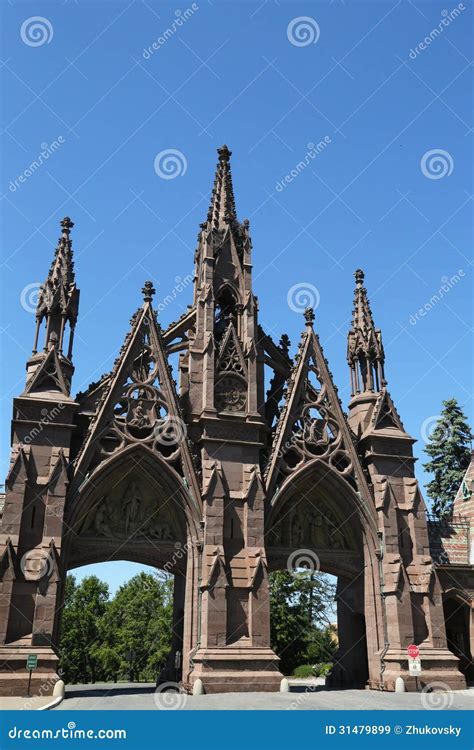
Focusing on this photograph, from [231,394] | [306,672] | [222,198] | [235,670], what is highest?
[222,198]

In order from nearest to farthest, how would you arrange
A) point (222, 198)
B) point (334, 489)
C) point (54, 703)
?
point (54, 703)
point (334, 489)
point (222, 198)

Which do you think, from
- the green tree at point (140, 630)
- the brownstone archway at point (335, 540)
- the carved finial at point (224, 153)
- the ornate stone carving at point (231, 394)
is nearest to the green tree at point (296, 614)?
the green tree at point (140, 630)

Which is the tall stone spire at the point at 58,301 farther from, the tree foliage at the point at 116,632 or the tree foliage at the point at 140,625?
the tree foliage at the point at 116,632

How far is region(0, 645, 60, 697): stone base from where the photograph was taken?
68.4 feet

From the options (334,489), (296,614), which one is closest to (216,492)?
(334,489)

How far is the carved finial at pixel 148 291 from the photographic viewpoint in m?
28.9

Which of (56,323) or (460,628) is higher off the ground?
(56,323)

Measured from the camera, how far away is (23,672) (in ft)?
69.3

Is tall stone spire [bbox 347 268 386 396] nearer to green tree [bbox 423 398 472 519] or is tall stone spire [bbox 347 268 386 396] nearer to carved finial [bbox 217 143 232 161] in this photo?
carved finial [bbox 217 143 232 161]

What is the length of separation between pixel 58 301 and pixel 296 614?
37209 mm

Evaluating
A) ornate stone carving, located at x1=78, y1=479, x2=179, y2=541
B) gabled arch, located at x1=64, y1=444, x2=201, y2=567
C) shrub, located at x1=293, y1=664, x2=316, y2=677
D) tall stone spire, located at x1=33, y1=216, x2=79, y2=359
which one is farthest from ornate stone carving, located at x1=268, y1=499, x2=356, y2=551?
shrub, located at x1=293, y1=664, x2=316, y2=677

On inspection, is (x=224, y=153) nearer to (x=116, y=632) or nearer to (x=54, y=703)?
(x=54, y=703)

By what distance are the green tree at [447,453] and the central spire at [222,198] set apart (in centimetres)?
3100

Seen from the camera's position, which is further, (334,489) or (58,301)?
(334,489)
